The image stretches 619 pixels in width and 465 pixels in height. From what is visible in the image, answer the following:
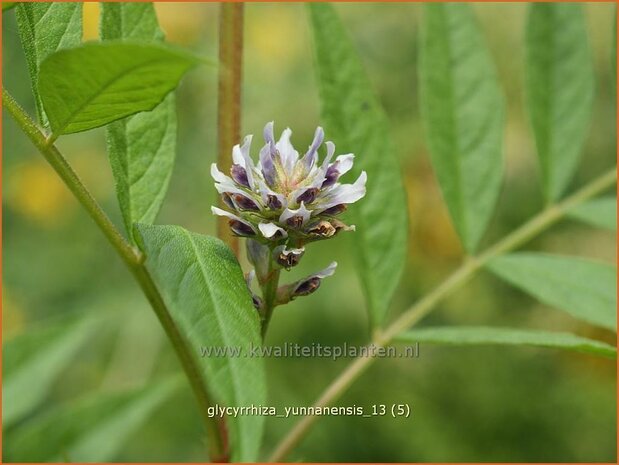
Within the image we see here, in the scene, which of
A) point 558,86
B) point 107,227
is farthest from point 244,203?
point 558,86

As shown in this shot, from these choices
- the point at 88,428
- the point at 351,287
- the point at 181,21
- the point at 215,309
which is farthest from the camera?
the point at 181,21

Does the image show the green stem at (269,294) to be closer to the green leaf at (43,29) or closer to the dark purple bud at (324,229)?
the dark purple bud at (324,229)

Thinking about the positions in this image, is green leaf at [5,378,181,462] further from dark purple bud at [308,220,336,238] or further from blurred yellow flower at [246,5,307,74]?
blurred yellow flower at [246,5,307,74]

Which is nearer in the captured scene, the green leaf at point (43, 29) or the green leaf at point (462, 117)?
the green leaf at point (43, 29)

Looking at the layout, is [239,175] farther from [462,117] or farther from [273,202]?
[462,117]

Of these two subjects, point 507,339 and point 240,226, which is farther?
point 507,339

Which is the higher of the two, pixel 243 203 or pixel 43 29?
pixel 43 29

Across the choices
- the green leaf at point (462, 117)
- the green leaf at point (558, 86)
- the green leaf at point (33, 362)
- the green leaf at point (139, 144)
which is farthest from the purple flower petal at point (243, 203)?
the green leaf at point (33, 362)
